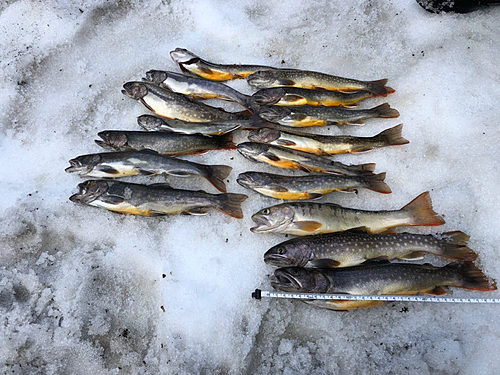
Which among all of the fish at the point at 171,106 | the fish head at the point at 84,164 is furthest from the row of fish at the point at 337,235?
the fish head at the point at 84,164

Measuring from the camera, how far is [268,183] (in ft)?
13.7

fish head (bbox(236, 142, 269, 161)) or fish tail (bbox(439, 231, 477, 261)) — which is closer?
fish tail (bbox(439, 231, 477, 261))

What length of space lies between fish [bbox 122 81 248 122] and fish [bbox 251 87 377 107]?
42cm

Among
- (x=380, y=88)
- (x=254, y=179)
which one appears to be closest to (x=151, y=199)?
(x=254, y=179)

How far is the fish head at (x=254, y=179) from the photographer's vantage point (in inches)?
165

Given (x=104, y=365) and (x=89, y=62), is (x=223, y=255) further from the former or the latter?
(x=89, y=62)

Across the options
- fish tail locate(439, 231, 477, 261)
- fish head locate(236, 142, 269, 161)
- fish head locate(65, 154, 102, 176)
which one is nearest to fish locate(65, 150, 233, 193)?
fish head locate(65, 154, 102, 176)

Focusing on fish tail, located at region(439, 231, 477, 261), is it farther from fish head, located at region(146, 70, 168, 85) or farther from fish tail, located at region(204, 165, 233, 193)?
fish head, located at region(146, 70, 168, 85)

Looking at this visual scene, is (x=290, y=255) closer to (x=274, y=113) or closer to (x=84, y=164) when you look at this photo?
(x=274, y=113)

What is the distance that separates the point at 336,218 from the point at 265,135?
4.71 feet

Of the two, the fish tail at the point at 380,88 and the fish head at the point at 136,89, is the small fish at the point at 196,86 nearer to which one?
the fish head at the point at 136,89

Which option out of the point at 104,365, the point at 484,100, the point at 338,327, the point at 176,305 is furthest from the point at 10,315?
the point at 484,100

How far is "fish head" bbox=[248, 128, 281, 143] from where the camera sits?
14.6ft

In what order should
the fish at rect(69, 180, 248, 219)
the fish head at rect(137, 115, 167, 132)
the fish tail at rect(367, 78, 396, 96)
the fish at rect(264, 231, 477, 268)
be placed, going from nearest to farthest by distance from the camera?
1. the fish at rect(264, 231, 477, 268)
2. the fish at rect(69, 180, 248, 219)
3. the fish head at rect(137, 115, 167, 132)
4. the fish tail at rect(367, 78, 396, 96)
